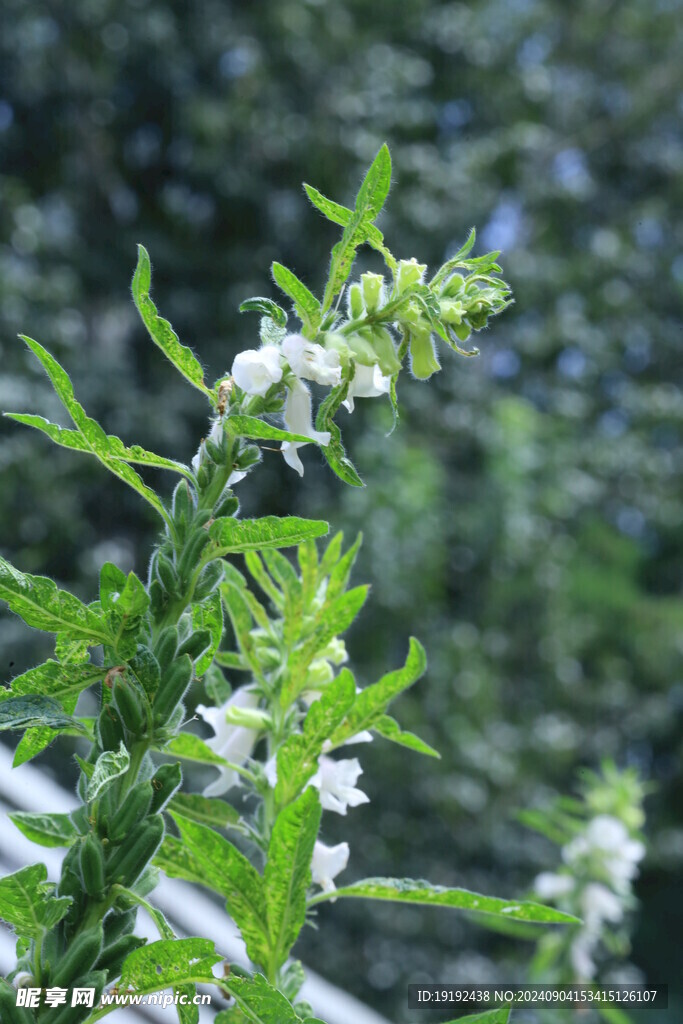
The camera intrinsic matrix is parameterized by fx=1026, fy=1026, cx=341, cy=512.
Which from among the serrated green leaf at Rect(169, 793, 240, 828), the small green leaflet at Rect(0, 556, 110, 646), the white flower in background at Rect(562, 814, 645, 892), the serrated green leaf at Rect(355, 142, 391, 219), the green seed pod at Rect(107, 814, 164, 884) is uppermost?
the white flower in background at Rect(562, 814, 645, 892)

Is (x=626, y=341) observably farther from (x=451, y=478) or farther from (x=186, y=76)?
(x=186, y=76)

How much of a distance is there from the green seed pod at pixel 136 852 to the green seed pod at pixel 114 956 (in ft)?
0.05

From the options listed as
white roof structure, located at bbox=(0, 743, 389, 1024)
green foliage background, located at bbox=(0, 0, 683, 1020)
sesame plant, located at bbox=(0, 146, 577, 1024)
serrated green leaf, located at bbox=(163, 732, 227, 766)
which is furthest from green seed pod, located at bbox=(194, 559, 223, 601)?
green foliage background, located at bbox=(0, 0, 683, 1020)

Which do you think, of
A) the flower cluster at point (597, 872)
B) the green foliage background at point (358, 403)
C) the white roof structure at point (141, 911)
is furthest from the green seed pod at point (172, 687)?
the green foliage background at point (358, 403)

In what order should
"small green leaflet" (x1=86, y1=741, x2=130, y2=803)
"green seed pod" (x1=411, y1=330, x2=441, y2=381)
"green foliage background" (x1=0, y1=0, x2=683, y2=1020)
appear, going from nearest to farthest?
1. "small green leaflet" (x1=86, y1=741, x2=130, y2=803)
2. "green seed pod" (x1=411, y1=330, x2=441, y2=381)
3. "green foliage background" (x1=0, y1=0, x2=683, y2=1020)

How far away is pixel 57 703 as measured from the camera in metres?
0.29

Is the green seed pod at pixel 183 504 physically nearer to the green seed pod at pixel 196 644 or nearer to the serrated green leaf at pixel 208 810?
the green seed pod at pixel 196 644

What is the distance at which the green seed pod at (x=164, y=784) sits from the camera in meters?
0.28

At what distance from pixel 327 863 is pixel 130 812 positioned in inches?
6.9

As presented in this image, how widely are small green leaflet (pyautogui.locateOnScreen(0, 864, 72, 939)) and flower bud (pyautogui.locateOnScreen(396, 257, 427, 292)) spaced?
0.21 meters

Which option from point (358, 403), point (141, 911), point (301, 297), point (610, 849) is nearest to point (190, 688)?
point (301, 297)

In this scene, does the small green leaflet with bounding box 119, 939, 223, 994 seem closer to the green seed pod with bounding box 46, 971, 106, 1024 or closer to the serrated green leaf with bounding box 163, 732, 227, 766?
the green seed pod with bounding box 46, 971, 106, 1024

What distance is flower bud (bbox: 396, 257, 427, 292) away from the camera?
34 centimetres

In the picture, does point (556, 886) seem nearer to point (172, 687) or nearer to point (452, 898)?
point (452, 898)
